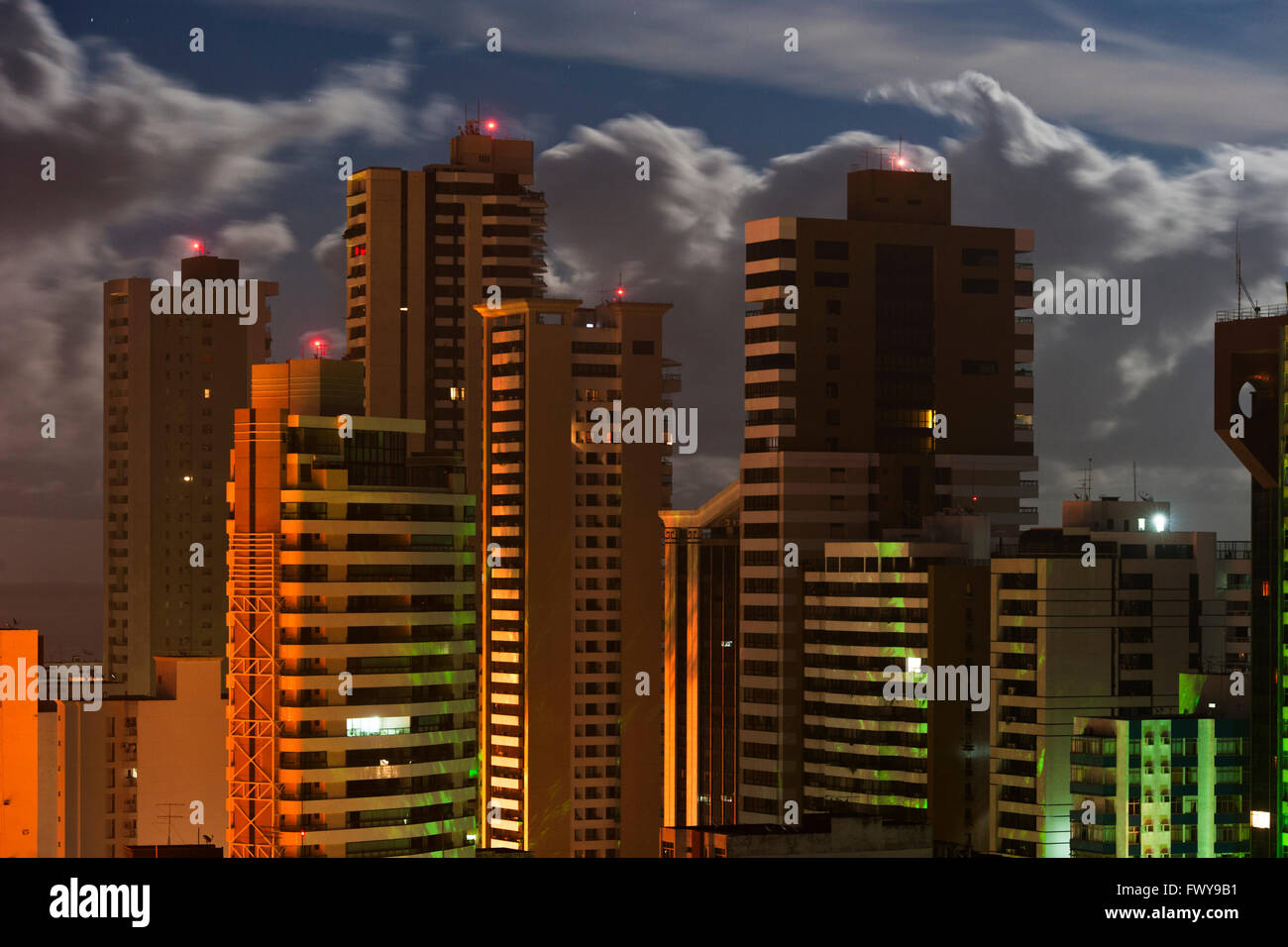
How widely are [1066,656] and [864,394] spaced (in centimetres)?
4560

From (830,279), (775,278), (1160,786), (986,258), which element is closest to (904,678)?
(1160,786)

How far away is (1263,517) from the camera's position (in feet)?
449

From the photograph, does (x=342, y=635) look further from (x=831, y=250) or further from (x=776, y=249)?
(x=831, y=250)

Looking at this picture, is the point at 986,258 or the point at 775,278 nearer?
the point at 775,278

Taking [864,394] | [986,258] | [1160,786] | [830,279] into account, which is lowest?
[1160,786]

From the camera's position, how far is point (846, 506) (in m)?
169

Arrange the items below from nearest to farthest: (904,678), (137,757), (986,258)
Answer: (904,678) → (137,757) → (986,258)

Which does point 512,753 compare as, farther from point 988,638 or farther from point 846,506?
point 988,638

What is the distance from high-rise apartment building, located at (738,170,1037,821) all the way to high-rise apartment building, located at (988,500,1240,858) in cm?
2620

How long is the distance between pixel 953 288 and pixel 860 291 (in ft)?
29.6

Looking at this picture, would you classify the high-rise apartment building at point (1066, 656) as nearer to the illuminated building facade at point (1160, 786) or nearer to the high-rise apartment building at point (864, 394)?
the illuminated building facade at point (1160, 786)

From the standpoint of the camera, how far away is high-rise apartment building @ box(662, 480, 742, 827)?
176 meters

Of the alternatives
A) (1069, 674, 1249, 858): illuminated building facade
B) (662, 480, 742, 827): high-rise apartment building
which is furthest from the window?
(1069, 674, 1249, 858): illuminated building facade

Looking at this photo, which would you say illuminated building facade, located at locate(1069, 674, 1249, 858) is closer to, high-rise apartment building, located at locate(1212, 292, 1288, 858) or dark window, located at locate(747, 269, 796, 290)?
high-rise apartment building, located at locate(1212, 292, 1288, 858)
